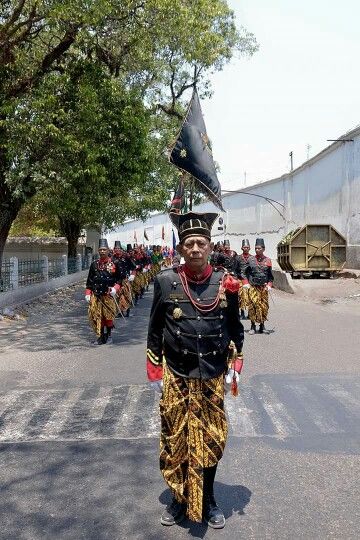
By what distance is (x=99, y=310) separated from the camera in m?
10.8

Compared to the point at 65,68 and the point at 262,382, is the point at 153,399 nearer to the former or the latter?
the point at 262,382

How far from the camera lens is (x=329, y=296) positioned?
2041 cm

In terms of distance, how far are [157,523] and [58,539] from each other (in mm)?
628

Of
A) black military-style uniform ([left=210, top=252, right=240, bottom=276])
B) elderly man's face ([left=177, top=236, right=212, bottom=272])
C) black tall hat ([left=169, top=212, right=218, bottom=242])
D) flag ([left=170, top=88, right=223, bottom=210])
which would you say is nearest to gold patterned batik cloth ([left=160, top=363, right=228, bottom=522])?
elderly man's face ([left=177, top=236, right=212, bottom=272])

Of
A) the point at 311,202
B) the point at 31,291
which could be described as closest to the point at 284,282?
the point at 31,291

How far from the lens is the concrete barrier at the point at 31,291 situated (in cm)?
1639

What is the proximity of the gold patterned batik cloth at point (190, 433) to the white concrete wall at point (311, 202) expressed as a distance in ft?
73.7

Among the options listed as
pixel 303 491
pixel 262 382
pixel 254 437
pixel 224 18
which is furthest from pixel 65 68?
pixel 303 491

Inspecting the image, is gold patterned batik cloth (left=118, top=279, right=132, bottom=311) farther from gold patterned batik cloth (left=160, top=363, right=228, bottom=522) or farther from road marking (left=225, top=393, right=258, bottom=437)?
gold patterned batik cloth (left=160, top=363, right=228, bottom=522)

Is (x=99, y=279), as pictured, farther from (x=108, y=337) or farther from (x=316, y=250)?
(x=316, y=250)

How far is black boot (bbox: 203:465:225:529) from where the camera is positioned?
12.4ft

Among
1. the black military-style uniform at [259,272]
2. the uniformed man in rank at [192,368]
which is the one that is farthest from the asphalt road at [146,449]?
the black military-style uniform at [259,272]

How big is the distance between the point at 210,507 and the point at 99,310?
7136mm

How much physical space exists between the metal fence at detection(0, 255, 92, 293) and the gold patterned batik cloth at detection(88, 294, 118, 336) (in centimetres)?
617
